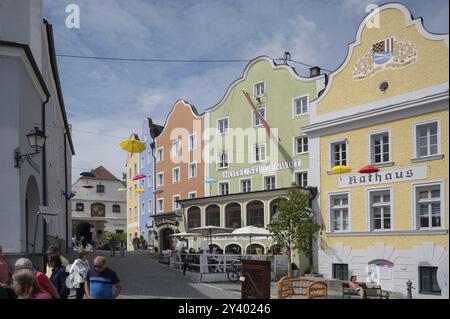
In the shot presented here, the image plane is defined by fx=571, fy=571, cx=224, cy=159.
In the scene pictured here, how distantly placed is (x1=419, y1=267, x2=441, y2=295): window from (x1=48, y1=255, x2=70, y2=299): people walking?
4.02m

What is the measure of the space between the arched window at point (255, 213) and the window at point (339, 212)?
10794 millimetres

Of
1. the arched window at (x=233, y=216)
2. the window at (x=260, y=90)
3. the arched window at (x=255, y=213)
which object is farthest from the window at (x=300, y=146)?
the arched window at (x=233, y=216)

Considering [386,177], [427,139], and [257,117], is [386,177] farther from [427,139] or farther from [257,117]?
[257,117]

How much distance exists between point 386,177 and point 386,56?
4.40ft

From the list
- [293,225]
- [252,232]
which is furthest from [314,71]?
[252,232]

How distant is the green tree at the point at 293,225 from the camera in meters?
13.0

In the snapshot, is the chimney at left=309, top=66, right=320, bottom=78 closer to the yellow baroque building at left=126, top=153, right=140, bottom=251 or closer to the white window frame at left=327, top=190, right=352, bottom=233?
the white window frame at left=327, top=190, right=352, bottom=233

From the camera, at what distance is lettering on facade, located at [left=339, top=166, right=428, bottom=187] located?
210 inches

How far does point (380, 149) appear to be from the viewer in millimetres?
5930

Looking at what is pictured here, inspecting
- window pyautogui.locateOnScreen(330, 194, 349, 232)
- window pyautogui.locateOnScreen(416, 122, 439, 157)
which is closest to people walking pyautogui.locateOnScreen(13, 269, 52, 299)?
window pyautogui.locateOnScreen(416, 122, 439, 157)

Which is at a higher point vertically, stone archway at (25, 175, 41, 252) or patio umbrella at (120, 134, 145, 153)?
patio umbrella at (120, 134, 145, 153)
